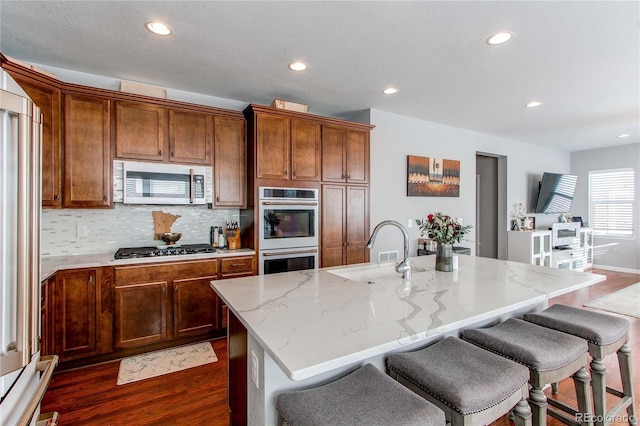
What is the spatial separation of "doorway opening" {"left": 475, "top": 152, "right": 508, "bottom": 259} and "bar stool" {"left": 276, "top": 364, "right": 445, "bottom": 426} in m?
5.46

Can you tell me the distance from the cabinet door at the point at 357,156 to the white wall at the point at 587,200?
20.3 ft

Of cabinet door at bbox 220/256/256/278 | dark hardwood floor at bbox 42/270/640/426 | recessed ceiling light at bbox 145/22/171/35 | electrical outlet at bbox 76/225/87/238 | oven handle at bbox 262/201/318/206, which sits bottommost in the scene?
dark hardwood floor at bbox 42/270/640/426

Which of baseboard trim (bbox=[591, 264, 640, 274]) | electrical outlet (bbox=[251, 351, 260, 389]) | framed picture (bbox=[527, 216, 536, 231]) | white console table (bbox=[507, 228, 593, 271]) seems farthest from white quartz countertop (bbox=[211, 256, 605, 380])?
baseboard trim (bbox=[591, 264, 640, 274])

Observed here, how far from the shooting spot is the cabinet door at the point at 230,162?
329 centimetres

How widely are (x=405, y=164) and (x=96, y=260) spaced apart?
148 inches

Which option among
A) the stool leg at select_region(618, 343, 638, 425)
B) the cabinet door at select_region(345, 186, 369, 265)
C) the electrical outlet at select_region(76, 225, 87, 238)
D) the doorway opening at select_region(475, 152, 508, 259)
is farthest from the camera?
the doorway opening at select_region(475, 152, 508, 259)

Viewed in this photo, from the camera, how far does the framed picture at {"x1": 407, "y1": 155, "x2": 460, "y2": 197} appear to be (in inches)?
177

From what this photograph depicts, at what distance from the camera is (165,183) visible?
3053mm

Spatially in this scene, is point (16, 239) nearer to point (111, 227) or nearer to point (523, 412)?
point (523, 412)

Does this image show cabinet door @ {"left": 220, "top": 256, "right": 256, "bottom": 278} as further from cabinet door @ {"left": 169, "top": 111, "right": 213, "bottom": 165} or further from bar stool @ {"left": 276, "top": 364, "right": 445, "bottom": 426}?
bar stool @ {"left": 276, "top": 364, "right": 445, "bottom": 426}

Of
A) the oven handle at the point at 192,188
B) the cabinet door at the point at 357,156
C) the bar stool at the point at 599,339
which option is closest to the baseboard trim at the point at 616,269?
the bar stool at the point at 599,339

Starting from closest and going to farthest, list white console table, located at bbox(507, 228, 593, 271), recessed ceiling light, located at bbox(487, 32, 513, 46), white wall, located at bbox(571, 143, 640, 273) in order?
recessed ceiling light, located at bbox(487, 32, 513, 46), white console table, located at bbox(507, 228, 593, 271), white wall, located at bbox(571, 143, 640, 273)

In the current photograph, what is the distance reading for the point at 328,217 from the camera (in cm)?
367

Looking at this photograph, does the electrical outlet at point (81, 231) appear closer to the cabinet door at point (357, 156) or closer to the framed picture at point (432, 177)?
the cabinet door at point (357, 156)
